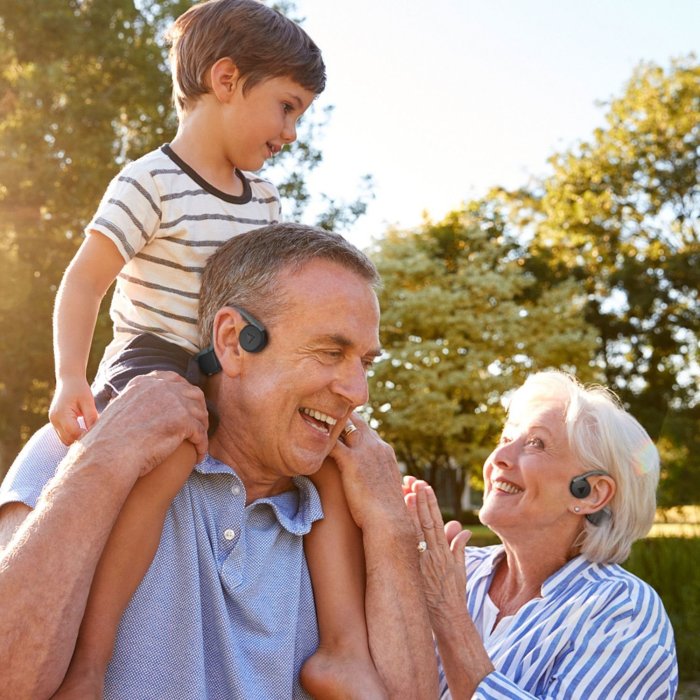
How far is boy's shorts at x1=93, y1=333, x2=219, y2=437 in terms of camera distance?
2.61 metres

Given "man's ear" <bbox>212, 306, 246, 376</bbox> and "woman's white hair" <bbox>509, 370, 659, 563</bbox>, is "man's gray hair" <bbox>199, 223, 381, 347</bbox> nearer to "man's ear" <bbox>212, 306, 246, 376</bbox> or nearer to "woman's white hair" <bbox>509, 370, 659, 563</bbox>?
"man's ear" <bbox>212, 306, 246, 376</bbox>

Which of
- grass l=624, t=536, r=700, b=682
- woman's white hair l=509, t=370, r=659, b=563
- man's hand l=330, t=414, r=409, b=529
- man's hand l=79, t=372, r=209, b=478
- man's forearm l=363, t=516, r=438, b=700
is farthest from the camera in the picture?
grass l=624, t=536, r=700, b=682

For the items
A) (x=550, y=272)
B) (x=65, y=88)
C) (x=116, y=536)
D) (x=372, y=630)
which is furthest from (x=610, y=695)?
(x=550, y=272)

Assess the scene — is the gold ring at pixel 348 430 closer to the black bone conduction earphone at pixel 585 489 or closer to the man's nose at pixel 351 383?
the man's nose at pixel 351 383

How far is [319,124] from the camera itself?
20375 millimetres

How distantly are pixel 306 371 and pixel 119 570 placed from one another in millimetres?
684

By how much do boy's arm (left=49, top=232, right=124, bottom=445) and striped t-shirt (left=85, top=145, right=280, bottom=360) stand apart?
5cm

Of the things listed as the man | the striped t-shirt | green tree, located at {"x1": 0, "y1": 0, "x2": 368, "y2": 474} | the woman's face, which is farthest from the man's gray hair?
green tree, located at {"x1": 0, "y1": 0, "x2": 368, "y2": 474}

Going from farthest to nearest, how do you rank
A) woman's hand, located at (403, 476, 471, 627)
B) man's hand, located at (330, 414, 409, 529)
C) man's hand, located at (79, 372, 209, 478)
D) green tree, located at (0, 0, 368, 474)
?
green tree, located at (0, 0, 368, 474)
woman's hand, located at (403, 476, 471, 627)
man's hand, located at (330, 414, 409, 529)
man's hand, located at (79, 372, 209, 478)

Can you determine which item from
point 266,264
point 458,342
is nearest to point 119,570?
point 266,264

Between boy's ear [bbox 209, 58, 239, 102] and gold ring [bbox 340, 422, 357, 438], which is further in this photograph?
boy's ear [bbox 209, 58, 239, 102]

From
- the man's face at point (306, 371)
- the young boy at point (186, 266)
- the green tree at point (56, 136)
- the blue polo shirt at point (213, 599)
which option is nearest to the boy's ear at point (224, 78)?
the young boy at point (186, 266)

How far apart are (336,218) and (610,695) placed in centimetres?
1766

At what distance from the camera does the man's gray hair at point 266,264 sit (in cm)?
255
